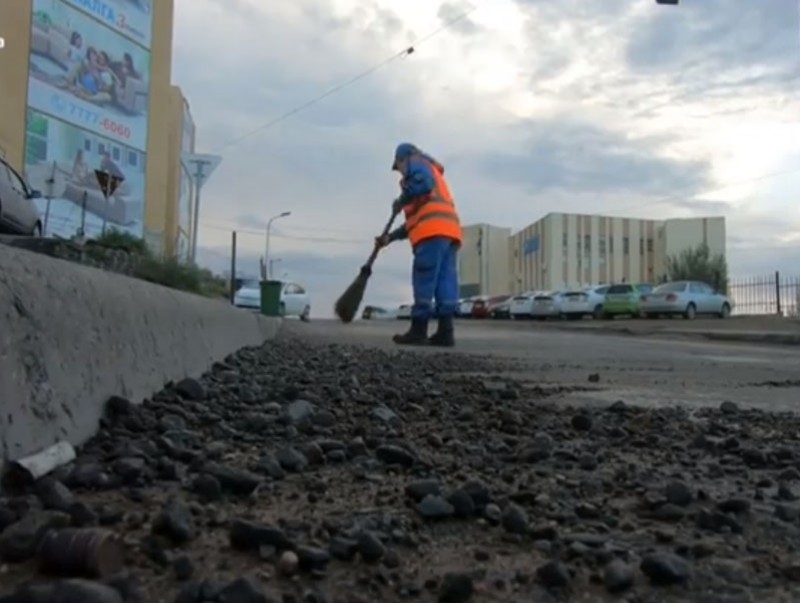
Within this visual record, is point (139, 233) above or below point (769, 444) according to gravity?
above

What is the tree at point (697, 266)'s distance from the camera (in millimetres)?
60753

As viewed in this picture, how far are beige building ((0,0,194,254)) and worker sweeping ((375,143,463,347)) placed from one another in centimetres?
1964

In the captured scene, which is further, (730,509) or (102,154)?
(102,154)

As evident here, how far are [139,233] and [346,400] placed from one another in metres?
35.7

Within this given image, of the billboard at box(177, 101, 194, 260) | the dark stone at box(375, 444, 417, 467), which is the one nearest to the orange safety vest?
the dark stone at box(375, 444, 417, 467)

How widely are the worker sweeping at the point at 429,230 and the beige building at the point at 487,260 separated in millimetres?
78089

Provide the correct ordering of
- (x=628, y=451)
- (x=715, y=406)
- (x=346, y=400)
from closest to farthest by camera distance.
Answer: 1. (x=628, y=451)
2. (x=346, y=400)
3. (x=715, y=406)

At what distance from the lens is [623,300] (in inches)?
1583

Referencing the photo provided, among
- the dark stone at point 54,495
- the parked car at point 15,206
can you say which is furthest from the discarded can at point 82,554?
the parked car at point 15,206

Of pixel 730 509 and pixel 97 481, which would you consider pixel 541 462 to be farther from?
pixel 97 481

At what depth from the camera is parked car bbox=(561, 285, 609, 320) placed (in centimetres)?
4231

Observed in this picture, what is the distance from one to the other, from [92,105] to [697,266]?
4285 cm

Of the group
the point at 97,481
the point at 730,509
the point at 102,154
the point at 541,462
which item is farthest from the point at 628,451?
the point at 102,154

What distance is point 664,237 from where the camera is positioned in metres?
75.9
